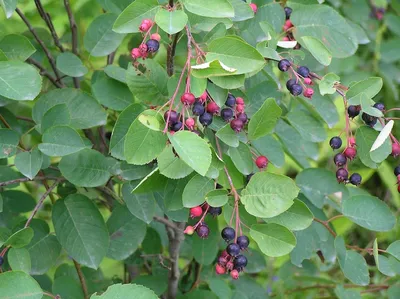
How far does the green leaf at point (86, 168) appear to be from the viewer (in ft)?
3.65

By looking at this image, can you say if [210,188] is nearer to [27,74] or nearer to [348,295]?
[27,74]

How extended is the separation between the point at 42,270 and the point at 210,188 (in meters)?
0.46

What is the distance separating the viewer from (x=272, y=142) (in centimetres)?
121

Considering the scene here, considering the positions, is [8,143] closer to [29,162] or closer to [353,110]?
[29,162]

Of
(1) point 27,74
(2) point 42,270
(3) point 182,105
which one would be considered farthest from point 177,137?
(2) point 42,270

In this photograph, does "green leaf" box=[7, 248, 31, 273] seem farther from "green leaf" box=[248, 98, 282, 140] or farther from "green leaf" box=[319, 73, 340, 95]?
"green leaf" box=[319, 73, 340, 95]

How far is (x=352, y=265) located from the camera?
117cm

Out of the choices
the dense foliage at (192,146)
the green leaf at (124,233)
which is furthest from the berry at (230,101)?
the green leaf at (124,233)

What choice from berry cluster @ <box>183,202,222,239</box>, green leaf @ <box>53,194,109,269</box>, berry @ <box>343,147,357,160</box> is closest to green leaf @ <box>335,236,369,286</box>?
berry @ <box>343,147,357,160</box>

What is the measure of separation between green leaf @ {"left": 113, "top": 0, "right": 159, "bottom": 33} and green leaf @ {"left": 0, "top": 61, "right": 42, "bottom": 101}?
0.16m

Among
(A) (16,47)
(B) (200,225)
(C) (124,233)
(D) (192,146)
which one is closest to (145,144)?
(D) (192,146)

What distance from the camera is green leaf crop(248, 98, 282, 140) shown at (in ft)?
3.09

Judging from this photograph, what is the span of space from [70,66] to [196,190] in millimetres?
481

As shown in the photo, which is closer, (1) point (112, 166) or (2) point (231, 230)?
(2) point (231, 230)
